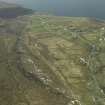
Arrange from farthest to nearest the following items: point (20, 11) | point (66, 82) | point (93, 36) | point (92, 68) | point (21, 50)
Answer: point (20, 11), point (93, 36), point (21, 50), point (92, 68), point (66, 82)

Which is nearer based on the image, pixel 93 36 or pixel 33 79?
pixel 33 79

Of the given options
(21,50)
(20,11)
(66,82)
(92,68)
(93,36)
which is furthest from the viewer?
(20,11)

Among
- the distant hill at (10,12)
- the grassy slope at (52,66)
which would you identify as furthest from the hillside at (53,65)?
the distant hill at (10,12)

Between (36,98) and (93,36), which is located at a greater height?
(93,36)

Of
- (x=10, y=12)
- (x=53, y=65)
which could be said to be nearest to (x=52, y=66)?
(x=53, y=65)

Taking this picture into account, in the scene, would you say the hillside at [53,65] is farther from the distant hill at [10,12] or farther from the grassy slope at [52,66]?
Result: the distant hill at [10,12]

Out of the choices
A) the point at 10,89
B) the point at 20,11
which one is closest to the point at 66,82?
the point at 10,89

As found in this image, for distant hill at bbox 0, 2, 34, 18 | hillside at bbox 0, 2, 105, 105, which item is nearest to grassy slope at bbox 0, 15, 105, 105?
hillside at bbox 0, 2, 105, 105

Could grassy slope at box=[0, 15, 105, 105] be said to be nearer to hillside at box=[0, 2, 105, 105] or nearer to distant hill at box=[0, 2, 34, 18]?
hillside at box=[0, 2, 105, 105]

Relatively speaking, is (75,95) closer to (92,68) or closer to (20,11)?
(92,68)
